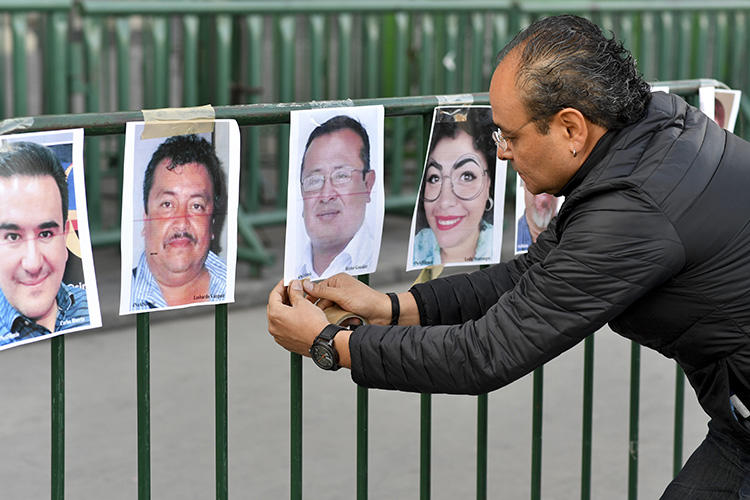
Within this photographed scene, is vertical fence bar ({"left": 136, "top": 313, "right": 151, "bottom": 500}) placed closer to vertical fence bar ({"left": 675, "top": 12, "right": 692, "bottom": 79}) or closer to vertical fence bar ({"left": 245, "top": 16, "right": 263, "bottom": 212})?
vertical fence bar ({"left": 245, "top": 16, "right": 263, "bottom": 212})

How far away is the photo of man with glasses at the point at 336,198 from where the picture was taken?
100 inches

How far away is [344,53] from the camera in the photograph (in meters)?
7.90

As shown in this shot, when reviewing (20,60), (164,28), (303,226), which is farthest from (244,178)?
(303,226)

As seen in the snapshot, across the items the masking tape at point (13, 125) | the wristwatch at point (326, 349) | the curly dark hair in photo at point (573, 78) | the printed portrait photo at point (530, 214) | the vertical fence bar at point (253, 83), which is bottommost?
the wristwatch at point (326, 349)

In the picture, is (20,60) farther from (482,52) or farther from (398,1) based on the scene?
(482,52)

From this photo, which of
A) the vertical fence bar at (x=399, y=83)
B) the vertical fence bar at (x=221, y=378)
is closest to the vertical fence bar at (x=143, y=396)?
the vertical fence bar at (x=221, y=378)

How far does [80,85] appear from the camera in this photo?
707cm

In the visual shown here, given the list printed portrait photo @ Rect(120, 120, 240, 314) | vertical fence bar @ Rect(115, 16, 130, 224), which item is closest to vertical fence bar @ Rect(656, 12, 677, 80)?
vertical fence bar @ Rect(115, 16, 130, 224)

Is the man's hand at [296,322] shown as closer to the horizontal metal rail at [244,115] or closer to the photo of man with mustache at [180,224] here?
the photo of man with mustache at [180,224]

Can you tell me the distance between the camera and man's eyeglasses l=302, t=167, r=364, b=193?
254 centimetres

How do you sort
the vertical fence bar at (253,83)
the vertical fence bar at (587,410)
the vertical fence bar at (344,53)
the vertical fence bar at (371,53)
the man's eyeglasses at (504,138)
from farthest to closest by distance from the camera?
the vertical fence bar at (371,53)
the vertical fence bar at (344,53)
the vertical fence bar at (253,83)
the vertical fence bar at (587,410)
the man's eyeglasses at (504,138)

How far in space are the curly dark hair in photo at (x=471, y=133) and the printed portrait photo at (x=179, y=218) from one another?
1.69 feet

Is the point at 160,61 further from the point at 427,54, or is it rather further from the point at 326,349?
the point at 326,349

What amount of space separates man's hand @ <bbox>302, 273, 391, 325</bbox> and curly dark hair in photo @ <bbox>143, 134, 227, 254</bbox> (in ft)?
0.80
